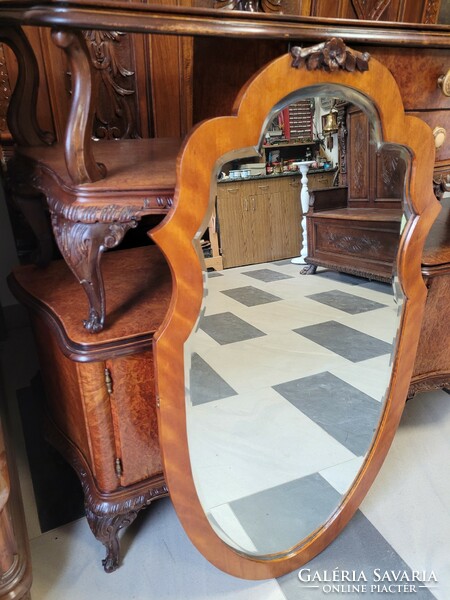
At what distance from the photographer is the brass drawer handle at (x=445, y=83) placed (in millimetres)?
721

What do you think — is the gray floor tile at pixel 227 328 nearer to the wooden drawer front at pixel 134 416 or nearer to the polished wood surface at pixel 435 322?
the wooden drawer front at pixel 134 416

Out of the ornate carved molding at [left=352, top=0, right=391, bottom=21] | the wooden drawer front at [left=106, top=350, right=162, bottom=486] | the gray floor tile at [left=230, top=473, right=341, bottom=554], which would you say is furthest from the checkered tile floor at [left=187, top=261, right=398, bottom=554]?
the ornate carved molding at [left=352, top=0, right=391, bottom=21]

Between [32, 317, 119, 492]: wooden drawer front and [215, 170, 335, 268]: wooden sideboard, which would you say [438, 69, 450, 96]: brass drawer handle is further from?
[32, 317, 119, 492]: wooden drawer front

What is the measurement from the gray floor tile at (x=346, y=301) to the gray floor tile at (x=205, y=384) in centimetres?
27

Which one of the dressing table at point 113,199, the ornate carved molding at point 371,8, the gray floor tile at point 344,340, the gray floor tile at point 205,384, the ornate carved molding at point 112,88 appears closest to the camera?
the dressing table at point 113,199

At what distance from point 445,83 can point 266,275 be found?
45 centimetres

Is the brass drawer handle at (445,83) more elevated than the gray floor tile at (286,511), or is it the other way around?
the brass drawer handle at (445,83)

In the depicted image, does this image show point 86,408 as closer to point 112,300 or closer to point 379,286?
point 112,300

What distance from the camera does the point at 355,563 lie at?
794mm

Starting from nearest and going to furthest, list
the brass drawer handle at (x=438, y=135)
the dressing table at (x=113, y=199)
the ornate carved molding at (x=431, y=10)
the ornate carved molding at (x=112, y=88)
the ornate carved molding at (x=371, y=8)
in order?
the dressing table at (x=113, y=199), the brass drawer handle at (x=438, y=135), the ornate carved molding at (x=112, y=88), the ornate carved molding at (x=371, y=8), the ornate carved molding at (x=431, y=10)

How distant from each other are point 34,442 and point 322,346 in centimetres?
85

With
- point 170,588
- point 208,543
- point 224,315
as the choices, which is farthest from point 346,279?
point 170,588

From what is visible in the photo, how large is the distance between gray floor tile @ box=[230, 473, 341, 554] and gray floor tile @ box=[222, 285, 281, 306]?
35 cm

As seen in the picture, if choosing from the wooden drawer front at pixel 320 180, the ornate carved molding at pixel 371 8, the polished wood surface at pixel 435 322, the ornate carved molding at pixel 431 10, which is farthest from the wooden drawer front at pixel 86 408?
the ornate carved molding at pixel 431 10
